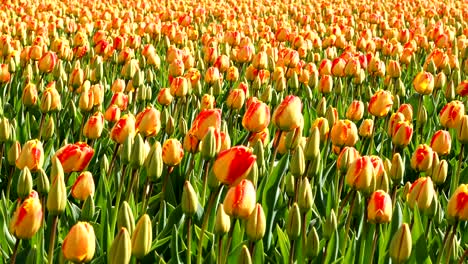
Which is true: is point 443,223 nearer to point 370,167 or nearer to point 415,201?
point 415,201

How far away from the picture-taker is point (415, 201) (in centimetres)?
222

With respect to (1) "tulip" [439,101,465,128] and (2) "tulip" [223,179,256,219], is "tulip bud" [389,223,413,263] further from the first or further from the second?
(1) "tulip" [439,101,465,128]

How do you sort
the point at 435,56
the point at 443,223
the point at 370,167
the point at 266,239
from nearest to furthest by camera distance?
the point at 370,167 < the point at 266,239 < the point at 443,223 < the point at 435,56

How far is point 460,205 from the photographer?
197cm

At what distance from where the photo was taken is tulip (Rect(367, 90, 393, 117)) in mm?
3346

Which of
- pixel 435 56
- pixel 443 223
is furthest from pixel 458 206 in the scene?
pixel 435 56

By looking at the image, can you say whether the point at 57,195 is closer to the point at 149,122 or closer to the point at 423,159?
the point at 149,122

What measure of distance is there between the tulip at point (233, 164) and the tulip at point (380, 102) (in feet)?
5.15

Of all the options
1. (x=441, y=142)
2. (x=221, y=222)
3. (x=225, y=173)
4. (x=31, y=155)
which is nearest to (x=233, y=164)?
(x=225, y=173)

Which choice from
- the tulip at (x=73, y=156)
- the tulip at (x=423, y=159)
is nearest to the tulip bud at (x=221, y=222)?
the tulip at (x=73, y=156)

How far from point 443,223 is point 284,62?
7.52ft

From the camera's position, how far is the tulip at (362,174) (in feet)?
7.04

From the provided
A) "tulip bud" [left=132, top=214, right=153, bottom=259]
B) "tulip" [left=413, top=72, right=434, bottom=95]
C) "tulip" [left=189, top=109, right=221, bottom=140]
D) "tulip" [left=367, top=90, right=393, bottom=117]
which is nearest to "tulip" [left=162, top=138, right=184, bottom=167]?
"tulip" [left=189, top=109, right=221, bottom=140]

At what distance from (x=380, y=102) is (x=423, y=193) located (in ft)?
4.10
